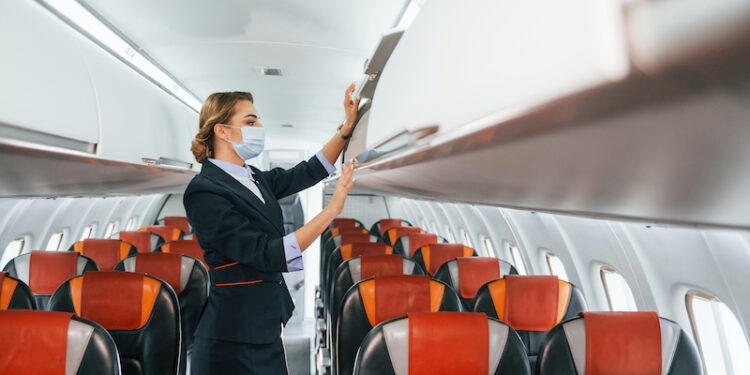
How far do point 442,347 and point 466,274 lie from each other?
2110 millimetres

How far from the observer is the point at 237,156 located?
2.27m

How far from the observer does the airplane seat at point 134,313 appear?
2.69 m

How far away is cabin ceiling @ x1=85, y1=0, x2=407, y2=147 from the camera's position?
2871 millimetres

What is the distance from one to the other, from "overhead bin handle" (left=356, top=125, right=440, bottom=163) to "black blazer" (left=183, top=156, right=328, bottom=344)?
57 cm


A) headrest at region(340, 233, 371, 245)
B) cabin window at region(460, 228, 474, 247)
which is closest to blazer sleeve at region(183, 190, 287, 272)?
headrest at region(340, 233, 371, 245)

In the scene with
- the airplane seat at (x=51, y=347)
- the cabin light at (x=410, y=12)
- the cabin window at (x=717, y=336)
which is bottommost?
the cabin window at (x=717, y=336)

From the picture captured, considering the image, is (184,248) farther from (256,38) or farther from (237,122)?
(237,122)

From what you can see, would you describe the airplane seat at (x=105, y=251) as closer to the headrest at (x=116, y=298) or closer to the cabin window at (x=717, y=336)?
the headrest at (x=116, y=298)

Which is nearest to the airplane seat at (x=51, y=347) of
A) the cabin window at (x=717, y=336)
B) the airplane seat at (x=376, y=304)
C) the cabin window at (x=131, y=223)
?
the airplane seat at (x=376, y=304)

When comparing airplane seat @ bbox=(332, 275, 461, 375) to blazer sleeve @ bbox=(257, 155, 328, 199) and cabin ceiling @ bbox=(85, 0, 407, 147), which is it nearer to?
blazer sleeve @ bbox=(257, 155, 328, 199)

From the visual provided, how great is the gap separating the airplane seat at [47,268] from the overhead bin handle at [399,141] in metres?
2.97

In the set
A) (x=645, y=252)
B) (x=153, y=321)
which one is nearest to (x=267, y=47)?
(x=153, y=321)

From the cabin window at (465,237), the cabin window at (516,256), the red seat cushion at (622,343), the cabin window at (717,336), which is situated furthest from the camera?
the cabin window at (465,237)

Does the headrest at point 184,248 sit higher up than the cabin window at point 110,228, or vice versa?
the cabin window at point 110,228
